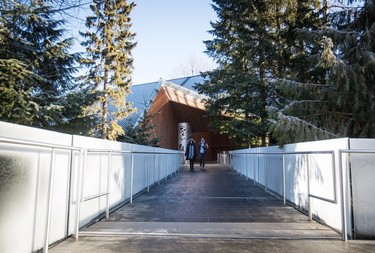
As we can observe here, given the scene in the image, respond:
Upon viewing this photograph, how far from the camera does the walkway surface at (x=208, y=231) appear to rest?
413 cm

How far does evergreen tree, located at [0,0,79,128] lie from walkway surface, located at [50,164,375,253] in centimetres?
455

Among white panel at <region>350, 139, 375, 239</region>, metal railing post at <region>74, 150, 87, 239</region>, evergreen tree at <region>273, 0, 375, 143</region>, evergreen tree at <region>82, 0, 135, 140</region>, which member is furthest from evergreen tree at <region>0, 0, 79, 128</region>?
white panel at <region>350, 139, 375, 239</region>

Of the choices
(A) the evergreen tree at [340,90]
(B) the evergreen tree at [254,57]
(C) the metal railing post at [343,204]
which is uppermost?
(B) the evergreen tree at [254,57]

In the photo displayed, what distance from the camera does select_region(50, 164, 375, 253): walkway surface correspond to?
413 centimetres

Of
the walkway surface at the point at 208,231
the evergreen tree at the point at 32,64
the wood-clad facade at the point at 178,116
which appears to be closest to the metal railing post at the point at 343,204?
the walkway surface at the point at 208,231

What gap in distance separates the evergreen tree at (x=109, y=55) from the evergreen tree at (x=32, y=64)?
19.5 feet

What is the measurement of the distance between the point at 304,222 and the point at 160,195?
162 inches

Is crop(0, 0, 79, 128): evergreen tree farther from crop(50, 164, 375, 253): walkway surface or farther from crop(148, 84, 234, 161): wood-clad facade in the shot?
crop(148, 84, 234, 161): wood-clad facade

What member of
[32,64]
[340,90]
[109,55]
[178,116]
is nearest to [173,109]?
Answer: [178,116]

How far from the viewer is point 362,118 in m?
10.2

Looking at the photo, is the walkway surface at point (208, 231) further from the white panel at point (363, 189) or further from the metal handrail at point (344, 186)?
the white panel at point (363, 189)

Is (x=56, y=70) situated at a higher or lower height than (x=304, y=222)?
higher

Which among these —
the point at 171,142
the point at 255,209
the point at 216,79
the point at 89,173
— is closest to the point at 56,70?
the point at 89,173

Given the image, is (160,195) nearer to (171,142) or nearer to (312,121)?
(312,121)
